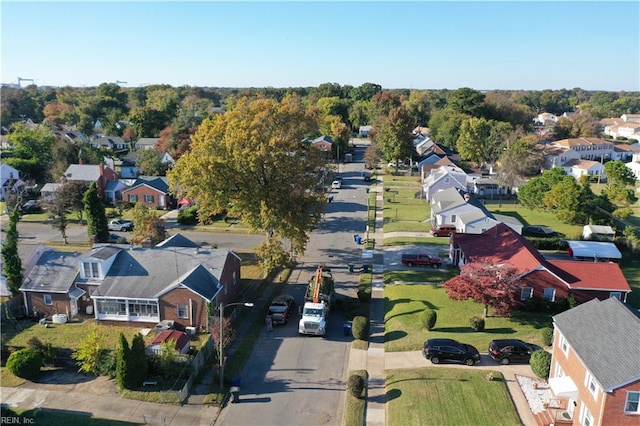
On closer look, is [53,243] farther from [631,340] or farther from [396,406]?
[631,340]

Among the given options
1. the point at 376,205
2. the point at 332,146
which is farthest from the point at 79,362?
the point at 332,146

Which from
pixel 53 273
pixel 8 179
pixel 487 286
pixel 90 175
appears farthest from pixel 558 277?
pixel 8 179

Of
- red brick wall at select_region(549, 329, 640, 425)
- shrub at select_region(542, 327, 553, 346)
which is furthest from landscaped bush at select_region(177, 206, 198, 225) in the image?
red brick wall at select_region(549, 329, 640, 425)

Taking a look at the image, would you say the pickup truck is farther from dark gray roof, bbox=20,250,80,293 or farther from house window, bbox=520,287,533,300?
dark gray roof, bbox=20,250,80,293

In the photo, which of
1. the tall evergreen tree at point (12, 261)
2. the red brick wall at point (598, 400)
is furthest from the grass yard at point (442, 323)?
the tall evergreen tree at point (12, 261)

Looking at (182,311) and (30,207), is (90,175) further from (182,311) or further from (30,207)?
(182,311)

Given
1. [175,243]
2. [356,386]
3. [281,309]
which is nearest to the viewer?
[356,386]

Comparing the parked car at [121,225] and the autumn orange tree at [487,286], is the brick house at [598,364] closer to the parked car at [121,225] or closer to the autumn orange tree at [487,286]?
the autumn orange tree at [487,286]
